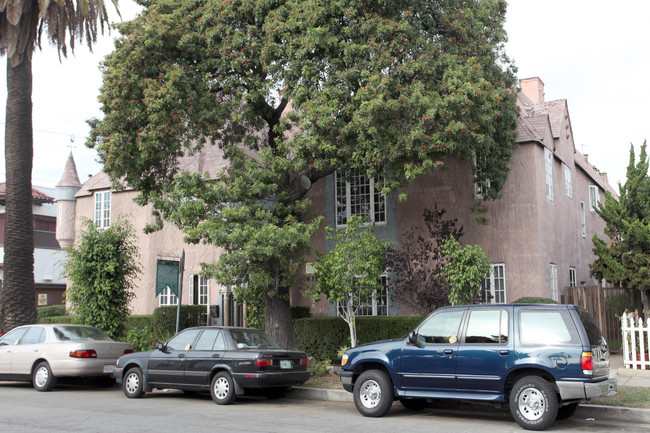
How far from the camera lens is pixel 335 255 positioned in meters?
15.3

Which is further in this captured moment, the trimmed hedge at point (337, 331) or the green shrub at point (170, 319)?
the green shrub at point (170, 319)

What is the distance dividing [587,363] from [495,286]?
9743 millimetres

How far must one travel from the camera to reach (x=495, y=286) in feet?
59.9

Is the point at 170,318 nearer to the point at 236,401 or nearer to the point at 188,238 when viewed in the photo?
the point at 188,238

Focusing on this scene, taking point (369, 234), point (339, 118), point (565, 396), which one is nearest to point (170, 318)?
point (369, 234)

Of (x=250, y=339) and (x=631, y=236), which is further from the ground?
(x=631, y=236)

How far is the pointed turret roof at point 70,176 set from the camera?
29.2 m

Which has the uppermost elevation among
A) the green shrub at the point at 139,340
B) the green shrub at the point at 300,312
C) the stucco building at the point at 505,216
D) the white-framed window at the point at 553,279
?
the stucco building at the point at 505,216

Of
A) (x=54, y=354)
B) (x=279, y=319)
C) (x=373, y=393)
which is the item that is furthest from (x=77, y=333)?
(x=373, y=393)

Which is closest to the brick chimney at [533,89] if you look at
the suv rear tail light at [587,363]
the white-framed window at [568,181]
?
the white-framed window at [568,181]

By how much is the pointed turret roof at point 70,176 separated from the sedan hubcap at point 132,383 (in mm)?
18578

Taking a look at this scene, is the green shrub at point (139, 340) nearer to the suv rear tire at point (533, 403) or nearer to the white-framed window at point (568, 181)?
the suv rear tire at point (533, 403)

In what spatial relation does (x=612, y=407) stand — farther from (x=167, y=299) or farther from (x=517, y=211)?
(x=167, y=299)

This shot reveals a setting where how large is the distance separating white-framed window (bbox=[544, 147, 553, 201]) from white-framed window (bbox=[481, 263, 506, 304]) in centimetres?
289
